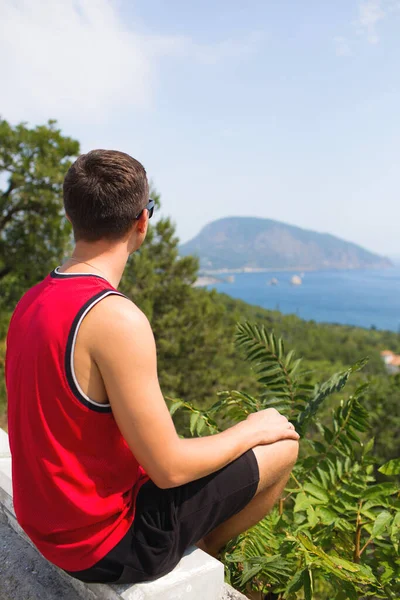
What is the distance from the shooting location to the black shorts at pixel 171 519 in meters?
1.54

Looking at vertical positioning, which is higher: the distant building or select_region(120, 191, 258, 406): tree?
select_region(120, 191, 258, 406): tree

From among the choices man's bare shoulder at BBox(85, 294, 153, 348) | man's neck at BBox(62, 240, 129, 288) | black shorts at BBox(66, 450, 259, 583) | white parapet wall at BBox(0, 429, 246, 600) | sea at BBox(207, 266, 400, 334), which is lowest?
sea at BBox(207, 266, 400, 334)

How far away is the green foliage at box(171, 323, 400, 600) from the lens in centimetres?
184

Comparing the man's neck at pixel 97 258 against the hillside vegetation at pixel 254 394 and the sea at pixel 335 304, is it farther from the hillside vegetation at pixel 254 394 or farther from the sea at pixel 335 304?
the sea at pixel 335 304

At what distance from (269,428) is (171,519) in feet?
1.52

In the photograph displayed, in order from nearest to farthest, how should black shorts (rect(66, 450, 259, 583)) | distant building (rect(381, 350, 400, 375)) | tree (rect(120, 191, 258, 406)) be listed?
black shorts (rect(66, 450, 259, 583)), tree (rect(120, 191, 258, 406)), distant building (rect(381, 350, 400, 375))

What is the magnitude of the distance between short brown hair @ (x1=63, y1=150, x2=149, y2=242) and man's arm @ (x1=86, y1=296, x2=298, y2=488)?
25 centimetres

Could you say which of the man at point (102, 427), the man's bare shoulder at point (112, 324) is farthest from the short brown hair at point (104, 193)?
the man's bare shoulder at point (112, 324)

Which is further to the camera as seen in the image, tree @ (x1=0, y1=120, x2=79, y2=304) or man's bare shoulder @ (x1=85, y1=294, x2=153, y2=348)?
tree @ (x1=0, y1=120, x2=79, y2=304)

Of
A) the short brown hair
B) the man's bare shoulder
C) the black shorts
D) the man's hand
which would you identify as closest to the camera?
the man's bare shoulder

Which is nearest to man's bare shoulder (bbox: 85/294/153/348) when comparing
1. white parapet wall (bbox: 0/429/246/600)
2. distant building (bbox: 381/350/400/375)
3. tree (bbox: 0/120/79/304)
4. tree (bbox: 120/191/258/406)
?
white parapet wall (bbox: 0/429/246/600)

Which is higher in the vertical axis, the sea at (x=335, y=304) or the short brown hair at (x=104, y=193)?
the short brown hair at (x=104, y=193)

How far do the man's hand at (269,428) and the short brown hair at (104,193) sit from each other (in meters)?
0.84

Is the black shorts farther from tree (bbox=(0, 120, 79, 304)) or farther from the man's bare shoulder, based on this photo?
tree (bbox=(0, 120, 79, 304))
